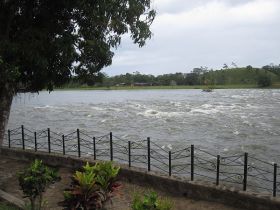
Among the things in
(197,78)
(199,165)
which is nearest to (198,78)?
(197,78)

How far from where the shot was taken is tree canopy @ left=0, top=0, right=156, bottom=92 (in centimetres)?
1059

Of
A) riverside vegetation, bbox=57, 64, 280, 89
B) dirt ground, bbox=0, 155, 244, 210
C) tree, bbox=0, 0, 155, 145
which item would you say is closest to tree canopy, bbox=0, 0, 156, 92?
tree, bbox=0, 0, 155, 145

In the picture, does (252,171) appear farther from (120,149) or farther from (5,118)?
(5,118)

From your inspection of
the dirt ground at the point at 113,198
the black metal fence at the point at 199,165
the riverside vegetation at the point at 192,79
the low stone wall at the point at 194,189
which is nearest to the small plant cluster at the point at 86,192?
the dirt ground at the point at 113,198

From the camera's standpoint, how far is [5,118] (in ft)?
38.1

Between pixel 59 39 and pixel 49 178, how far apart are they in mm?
4536

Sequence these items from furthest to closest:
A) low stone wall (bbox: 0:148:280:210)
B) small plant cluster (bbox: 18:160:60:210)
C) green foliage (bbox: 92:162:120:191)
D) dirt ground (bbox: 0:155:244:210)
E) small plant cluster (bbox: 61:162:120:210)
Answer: dirt ground (bbox: 0:155:244:210), low stone wall (bbox: 0:148:280:210), small plant cluster (bbox: 18:160:60:210), green foliage (bbox: 92:162:120:191), small plant cluster (bbox: 61:162:120:210)

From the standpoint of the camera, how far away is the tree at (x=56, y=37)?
1062 cm

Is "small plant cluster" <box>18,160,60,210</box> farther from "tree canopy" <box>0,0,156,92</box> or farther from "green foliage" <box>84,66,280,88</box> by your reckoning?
"green foliage" <box>84,66,280,88</box>

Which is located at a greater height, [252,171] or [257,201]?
[257,201]

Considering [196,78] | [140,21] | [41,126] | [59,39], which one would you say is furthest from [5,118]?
[196,78]

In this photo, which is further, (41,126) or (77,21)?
(41,126)

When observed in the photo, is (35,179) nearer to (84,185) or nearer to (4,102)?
(84,185)

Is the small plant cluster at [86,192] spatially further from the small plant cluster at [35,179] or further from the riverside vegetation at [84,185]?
the small plant cluster at [35,179]
